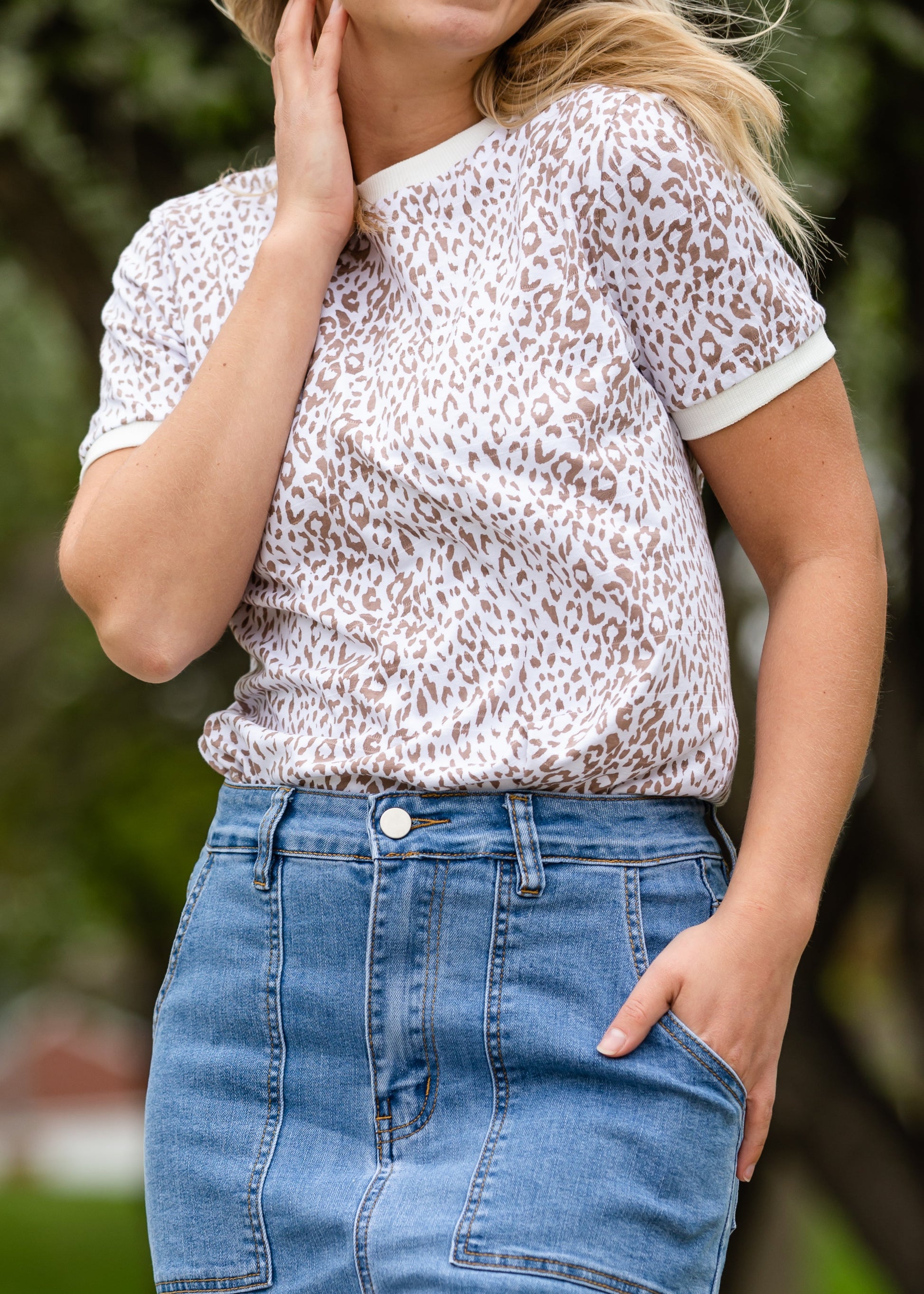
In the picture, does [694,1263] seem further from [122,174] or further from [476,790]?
[122,174]

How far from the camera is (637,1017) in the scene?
1.47 meters

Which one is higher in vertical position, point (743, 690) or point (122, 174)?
point (122, 174)

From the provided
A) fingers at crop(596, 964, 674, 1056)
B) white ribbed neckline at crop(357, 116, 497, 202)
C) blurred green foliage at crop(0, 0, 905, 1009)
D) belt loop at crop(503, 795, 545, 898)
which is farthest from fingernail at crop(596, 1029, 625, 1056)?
blurred green foliage at crop(0, 0, 905, 1009)

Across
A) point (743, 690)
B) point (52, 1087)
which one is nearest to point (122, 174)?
point (743, 690)

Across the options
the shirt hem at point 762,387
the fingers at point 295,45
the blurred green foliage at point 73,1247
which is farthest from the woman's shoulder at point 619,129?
the blurred green foliage at point 73,1247

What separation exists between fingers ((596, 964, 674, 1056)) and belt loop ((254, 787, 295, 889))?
0.40 m

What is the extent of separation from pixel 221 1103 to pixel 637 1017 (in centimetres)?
47

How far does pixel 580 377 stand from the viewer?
1590mm

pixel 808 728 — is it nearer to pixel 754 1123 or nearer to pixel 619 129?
pixel 754 1123

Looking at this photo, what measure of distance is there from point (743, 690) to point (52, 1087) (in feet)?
107

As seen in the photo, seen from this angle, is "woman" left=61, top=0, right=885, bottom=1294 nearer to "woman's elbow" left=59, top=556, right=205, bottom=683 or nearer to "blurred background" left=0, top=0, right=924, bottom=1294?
"woman's elbow" left=59, top=556, right=205, bottom=683

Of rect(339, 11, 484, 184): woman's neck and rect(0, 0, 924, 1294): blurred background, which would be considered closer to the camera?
rect(339, 11, 484, 184): woman's neck

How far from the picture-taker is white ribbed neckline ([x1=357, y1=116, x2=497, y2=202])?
1.76m

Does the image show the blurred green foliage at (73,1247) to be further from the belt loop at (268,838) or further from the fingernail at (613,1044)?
the fingernail at (613,1044)
